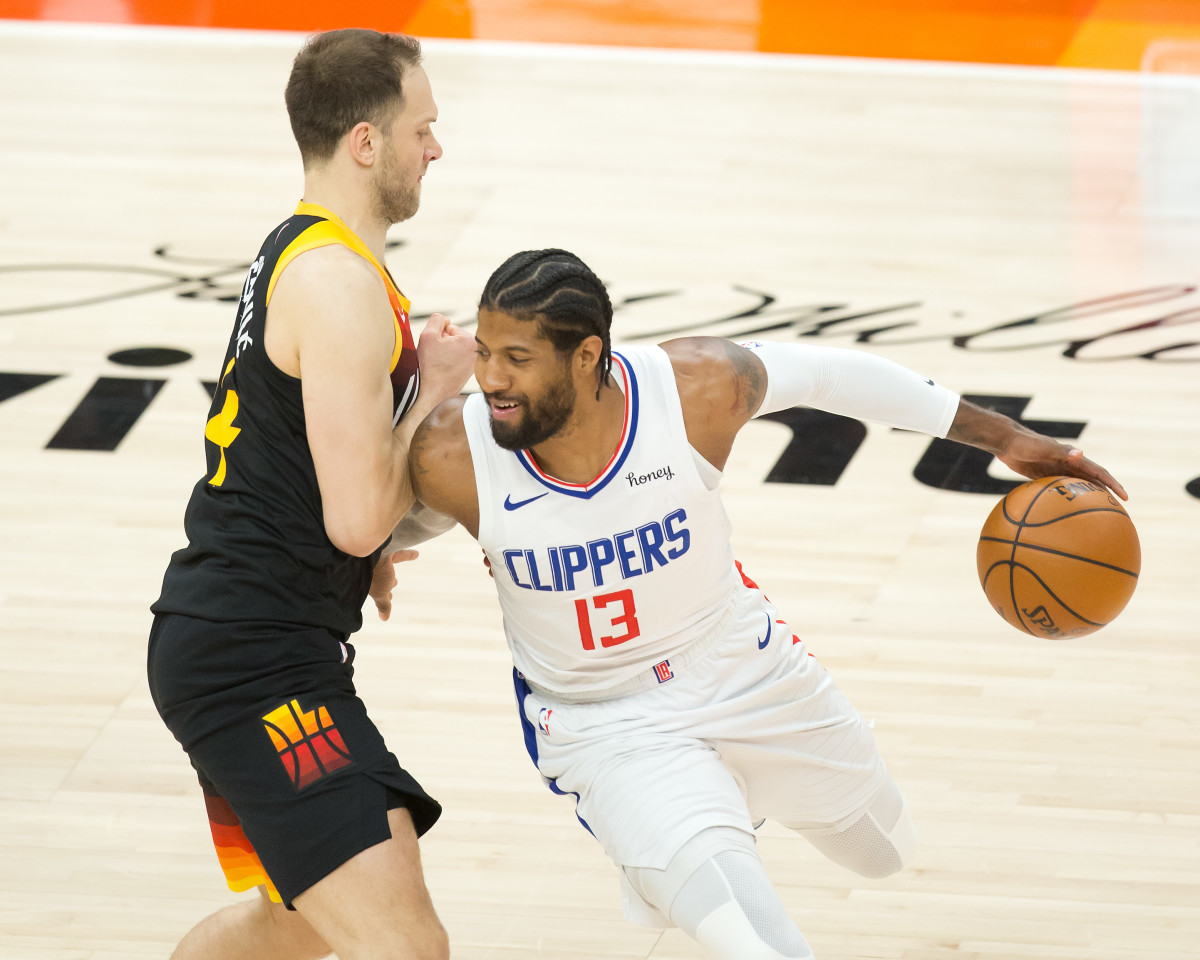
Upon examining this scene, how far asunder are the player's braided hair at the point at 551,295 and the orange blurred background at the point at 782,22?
7370 millimetres

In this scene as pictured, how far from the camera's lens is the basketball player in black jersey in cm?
283

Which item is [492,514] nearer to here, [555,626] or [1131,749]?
[555,626]

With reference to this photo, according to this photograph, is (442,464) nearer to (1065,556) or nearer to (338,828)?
(338,828)

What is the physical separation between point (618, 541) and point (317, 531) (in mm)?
541

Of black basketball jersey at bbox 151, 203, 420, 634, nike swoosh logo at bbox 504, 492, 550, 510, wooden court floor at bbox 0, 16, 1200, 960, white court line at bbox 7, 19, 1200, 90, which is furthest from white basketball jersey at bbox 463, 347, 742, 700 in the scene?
white court line at bbox 7, 19, 1200, 90

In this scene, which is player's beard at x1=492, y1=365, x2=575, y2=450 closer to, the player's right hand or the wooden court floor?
the player's right hand

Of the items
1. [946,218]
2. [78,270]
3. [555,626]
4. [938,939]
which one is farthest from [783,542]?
[78,270]

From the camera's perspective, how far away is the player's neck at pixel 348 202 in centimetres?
303

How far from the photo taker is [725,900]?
2.75 meters

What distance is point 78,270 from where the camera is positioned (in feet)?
23.9

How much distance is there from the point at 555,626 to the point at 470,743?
1.49 meters

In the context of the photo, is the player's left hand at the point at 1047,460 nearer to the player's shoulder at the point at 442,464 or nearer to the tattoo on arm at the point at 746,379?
the tattoo on arm at the point at 746,379

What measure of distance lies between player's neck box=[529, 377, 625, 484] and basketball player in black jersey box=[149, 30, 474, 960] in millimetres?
270

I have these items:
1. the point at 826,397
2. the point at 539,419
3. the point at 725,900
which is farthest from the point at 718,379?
the point at 725,900
